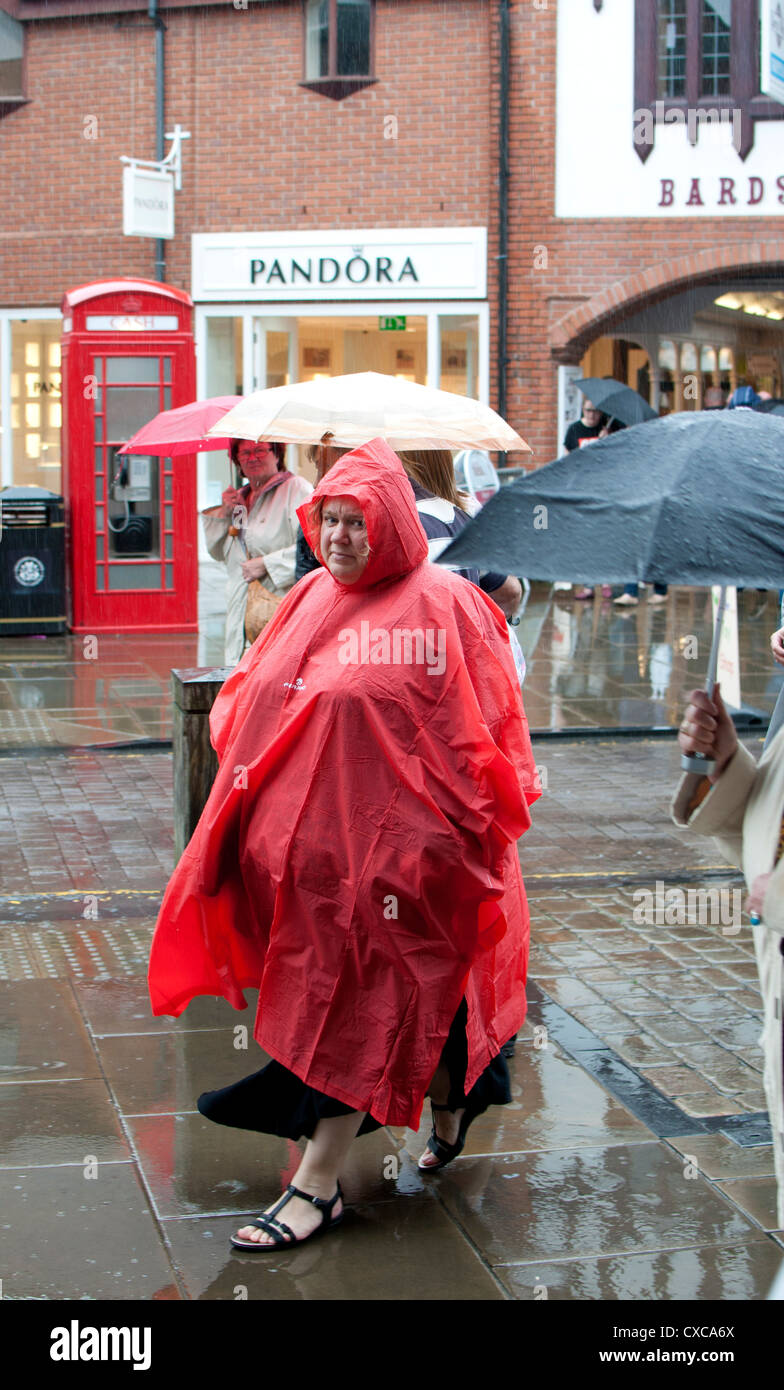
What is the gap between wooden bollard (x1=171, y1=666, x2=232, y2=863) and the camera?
5770 millimetres

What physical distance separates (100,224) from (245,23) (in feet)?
9.36

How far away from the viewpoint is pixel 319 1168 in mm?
3656

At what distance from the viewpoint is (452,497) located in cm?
463

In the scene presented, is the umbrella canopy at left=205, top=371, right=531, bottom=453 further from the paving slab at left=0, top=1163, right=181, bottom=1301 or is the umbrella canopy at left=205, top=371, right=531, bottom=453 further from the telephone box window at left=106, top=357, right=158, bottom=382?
the telephone box window at left=106, top=357, right=158, bottom=382

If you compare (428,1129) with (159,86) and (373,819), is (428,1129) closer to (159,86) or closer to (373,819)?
(373,819)

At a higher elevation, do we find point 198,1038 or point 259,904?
point 259,904

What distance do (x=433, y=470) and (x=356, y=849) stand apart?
5.04ft

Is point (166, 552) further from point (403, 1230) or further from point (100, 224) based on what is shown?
point (403, 1230)

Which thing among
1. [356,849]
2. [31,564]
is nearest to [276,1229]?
[356,849]

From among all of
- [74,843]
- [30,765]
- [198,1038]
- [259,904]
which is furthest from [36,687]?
[259,904]

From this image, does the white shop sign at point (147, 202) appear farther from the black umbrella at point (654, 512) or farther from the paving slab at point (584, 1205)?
the black umbrella at point (654, 512)

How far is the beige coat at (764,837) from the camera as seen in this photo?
2955mm

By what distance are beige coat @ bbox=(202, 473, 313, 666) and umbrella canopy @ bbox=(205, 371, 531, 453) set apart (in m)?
1.39

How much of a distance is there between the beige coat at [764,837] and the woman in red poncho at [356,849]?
537 mm
